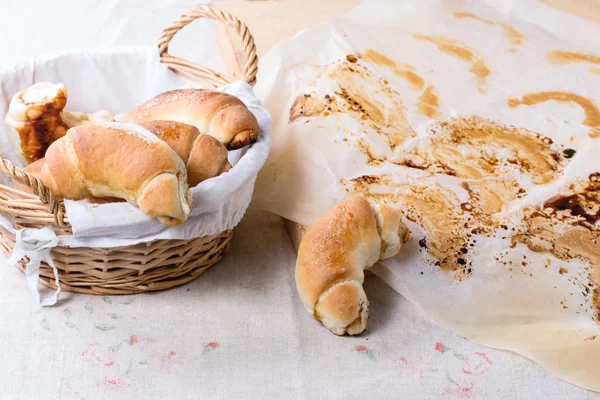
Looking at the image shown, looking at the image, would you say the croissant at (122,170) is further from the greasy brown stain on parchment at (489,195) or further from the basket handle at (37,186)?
the greasy brown stain on parchment at (489,195)

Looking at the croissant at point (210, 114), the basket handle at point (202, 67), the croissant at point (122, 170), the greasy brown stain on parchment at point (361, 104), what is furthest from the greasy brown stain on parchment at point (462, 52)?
the croissant at point (122, 170)

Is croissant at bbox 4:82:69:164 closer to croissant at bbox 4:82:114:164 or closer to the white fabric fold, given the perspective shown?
croissant at bbox 4:82:114:164

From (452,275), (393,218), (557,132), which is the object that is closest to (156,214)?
(393,218)

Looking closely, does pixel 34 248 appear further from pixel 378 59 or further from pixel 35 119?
pixel 378 59

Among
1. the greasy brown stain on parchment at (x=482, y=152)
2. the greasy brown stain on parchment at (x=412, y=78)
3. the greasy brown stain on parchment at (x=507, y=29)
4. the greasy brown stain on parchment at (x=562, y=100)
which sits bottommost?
the greasy brown stain on parchment at (x=482, y=152)

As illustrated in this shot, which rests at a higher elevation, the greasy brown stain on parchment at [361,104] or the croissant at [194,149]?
the croissant at [194,149]

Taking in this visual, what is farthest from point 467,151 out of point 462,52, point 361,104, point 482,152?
point 462,52
